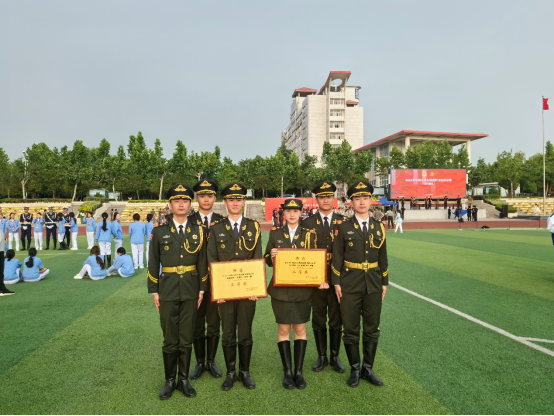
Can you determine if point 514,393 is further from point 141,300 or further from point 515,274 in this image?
point 515,274

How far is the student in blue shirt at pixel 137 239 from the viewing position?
1104 centimetres

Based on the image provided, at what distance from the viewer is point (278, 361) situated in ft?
14.8

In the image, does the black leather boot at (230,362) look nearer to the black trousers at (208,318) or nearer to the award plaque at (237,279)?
the black trousers at (208,318)

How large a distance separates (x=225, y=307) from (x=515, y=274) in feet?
30.4

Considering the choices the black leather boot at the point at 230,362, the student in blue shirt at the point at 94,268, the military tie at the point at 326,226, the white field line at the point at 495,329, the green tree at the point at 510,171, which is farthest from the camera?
the green tree at the point at 510,171

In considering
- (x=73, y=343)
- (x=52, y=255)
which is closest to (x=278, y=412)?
(x=73, y=343)

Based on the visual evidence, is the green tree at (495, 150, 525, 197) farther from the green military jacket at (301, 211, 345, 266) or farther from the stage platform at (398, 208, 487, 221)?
the green military jacket at (301, 211, 345, 266)

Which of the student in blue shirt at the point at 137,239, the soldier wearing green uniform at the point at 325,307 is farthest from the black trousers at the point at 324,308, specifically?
the student in blue shirt at the point at 137,239

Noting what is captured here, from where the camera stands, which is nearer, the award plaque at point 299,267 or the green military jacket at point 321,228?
the award plaque at point 299,267

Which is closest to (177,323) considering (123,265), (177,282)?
(177,282)

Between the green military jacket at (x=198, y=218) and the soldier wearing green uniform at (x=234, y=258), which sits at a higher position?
the green military jacket at (x=198, y=218)

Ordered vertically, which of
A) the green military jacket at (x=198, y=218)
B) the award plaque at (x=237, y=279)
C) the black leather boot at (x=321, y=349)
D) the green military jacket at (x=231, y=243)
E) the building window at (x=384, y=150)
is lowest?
the black leather boot at (x=321, y=349)

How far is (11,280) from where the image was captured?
890 centimetres

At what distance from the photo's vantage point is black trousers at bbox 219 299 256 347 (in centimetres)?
383
